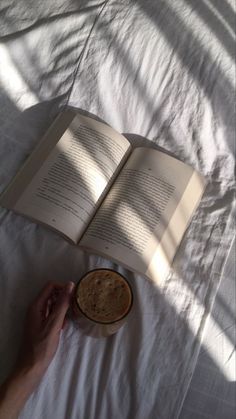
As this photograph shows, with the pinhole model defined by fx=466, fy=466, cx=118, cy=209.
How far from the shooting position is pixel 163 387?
2.29ft

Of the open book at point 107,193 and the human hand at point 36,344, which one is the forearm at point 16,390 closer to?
the human hand at point 36,344

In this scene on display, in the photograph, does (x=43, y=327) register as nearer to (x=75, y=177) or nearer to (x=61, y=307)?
(x=61, y=307)

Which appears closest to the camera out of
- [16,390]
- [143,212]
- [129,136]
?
[16,390]

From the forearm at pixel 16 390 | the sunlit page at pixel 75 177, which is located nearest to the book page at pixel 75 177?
the sunlit page at pixel 75 177

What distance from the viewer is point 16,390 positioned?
64 centimetres

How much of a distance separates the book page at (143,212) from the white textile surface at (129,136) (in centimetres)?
3

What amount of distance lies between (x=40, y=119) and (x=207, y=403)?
575mm

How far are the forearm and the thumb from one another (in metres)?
0.07

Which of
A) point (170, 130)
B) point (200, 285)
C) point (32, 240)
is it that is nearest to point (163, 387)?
point (200, 285)

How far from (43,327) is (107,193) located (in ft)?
0.87

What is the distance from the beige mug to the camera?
676 millimetres

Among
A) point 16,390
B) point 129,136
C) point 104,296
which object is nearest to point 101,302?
point 104,296

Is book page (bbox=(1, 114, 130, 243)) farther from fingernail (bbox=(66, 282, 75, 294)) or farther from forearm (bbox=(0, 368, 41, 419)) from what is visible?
forearm (bbox=(0, 368, 41, 419))

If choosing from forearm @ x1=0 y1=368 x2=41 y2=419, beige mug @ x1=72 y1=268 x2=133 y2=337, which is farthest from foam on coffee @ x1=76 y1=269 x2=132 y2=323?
forearm @ x1=0 y1=368 x2=41 y2=419
